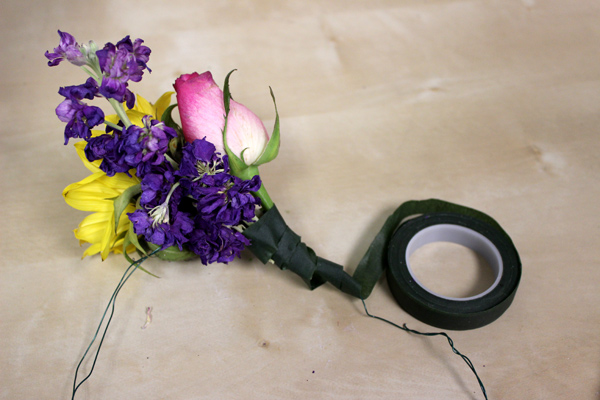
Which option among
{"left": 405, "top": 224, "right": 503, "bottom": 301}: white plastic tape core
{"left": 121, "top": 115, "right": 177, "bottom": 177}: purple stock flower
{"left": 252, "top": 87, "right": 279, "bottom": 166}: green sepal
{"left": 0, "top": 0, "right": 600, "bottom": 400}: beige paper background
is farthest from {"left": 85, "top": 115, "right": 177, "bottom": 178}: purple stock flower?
{"left": 405, "top": 224, "right": 503, "bottom": 301}: white plastic tape core

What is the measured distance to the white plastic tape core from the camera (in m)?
0.74

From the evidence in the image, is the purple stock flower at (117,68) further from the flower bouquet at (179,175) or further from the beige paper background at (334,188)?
the beige paper background at (334,188)

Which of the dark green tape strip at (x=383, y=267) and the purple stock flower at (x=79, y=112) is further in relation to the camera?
the dark green tape strip at (x=383, y=267)

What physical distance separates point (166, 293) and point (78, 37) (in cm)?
69

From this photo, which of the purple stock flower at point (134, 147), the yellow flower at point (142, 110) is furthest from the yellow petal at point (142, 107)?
the purple stock flower at point (134, 147)

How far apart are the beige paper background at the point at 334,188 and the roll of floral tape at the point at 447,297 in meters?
0.03

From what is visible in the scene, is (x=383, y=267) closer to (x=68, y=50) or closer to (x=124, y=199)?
(x=124, y=199)

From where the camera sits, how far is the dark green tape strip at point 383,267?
68cm

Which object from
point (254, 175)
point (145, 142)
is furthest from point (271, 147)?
point (145, 142)

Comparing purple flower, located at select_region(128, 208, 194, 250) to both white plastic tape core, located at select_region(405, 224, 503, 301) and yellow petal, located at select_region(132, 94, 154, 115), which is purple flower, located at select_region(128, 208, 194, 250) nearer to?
yellow petal, located at select_region(132, 94, 154, 115)

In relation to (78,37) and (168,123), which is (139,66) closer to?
(168,123)

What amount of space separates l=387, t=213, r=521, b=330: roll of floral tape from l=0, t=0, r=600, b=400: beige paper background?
0.03 meters

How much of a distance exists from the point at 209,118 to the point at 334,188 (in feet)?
1.02

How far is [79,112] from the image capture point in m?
0.55
